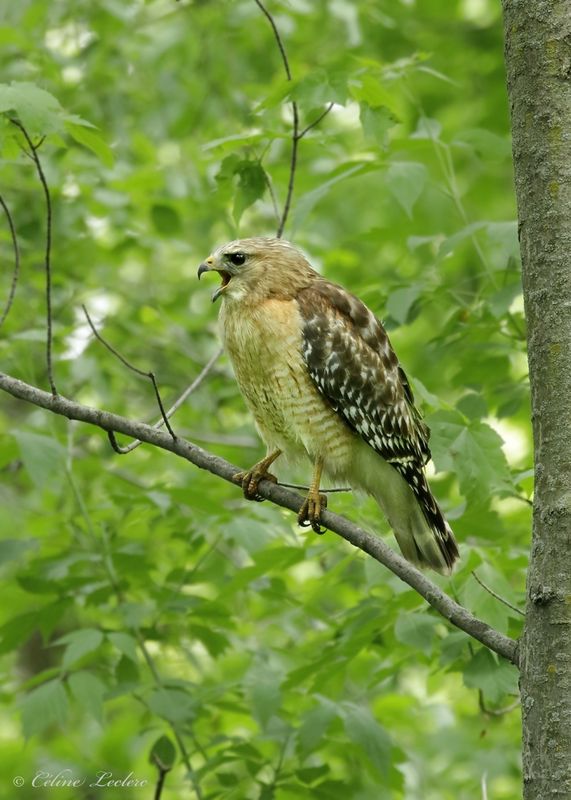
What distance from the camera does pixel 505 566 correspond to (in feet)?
12.2

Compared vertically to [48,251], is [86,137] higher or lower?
higher

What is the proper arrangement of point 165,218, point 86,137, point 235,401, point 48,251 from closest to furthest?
1. point 48,251
2. point 86,137
3. point 165,218
4. point 235,401

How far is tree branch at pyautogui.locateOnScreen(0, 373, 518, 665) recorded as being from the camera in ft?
8.58

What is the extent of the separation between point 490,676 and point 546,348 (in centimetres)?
129

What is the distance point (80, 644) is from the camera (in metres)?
3.88

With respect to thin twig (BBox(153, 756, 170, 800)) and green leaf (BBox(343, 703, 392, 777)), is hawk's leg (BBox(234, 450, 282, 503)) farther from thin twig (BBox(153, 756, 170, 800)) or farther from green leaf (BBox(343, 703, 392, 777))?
thin twig (BBox(153, 756, 170, 800))

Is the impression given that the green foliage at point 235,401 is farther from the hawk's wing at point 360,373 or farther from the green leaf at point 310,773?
the hawk's wing at point 360,373

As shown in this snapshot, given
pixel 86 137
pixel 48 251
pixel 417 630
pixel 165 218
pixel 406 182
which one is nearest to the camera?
pixel 48 251

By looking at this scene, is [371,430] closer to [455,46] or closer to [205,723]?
[205,723]

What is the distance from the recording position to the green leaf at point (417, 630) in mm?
3445

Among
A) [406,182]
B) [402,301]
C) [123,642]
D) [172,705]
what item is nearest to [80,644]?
[123,642]

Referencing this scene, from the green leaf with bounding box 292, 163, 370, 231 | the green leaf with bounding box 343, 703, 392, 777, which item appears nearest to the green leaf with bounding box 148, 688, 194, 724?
the green leaf with bounding box 343, 703, 392, 777

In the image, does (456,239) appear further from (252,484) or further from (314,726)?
(314,726)

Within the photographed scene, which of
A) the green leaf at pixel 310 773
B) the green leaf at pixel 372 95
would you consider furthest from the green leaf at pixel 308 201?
the green leaf at pixel 310 773
